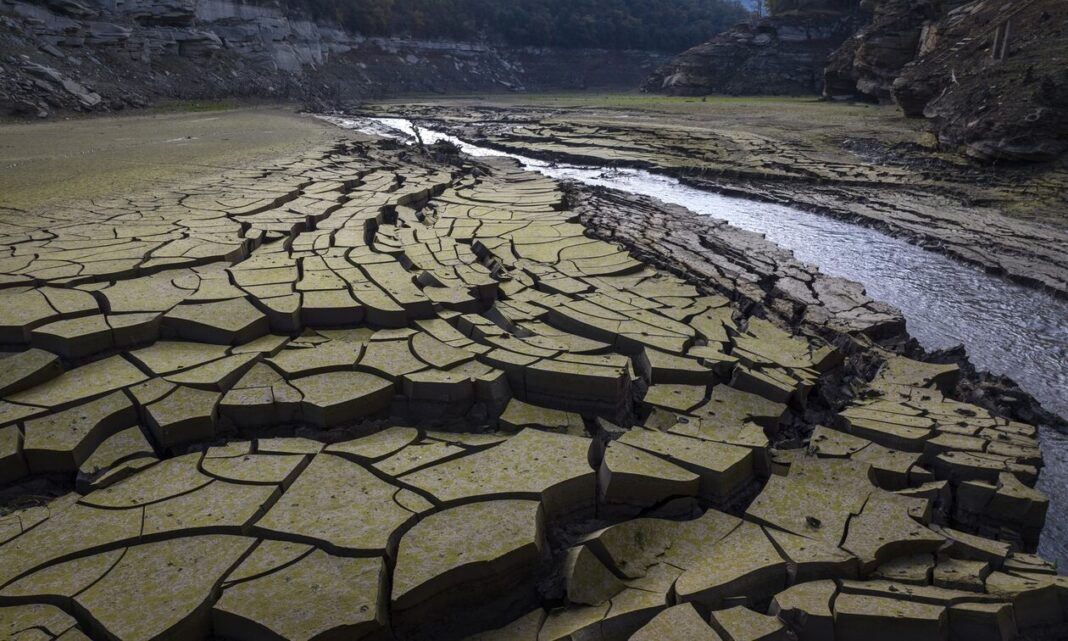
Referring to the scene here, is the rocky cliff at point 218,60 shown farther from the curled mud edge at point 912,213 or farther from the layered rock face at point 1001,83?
the layered rock face at point 1001,83

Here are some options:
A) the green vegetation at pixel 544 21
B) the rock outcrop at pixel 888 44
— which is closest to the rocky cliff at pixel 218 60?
the green vegetation at pixel 544 21

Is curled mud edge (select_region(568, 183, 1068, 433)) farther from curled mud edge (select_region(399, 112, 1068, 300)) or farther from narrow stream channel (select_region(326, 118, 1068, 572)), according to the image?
curled mud edge (select_region(399, 112, 1068, 300))

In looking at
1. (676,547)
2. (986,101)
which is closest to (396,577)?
(676,547)

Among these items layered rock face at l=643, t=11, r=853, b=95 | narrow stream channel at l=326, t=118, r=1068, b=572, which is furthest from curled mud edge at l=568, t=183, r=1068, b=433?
layered rock face at l=643, t=11, r=853, b=95

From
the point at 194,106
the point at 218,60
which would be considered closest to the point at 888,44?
the point at 194,106

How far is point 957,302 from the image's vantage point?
5566 millimetres

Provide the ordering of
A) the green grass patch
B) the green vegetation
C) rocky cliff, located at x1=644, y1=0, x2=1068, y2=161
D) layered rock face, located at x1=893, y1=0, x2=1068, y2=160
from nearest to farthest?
1. layered rock face, located at x1=893, y1=0, x2=1068, y2=160
2. rocky cliff, located at x1=644, y1=0, x2=1068, y2=161
3. the green grass patch
4. the green vegetation

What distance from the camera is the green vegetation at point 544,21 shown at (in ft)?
122

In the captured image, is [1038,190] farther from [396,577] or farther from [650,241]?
[396,577]

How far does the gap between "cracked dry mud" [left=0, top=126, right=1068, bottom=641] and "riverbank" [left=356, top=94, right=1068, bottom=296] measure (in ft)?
12.2

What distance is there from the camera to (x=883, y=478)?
270 centimetres

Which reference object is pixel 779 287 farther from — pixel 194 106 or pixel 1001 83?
pixel 194 106

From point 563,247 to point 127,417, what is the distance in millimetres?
3518

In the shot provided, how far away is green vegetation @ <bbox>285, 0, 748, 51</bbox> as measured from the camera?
37.1 meters
